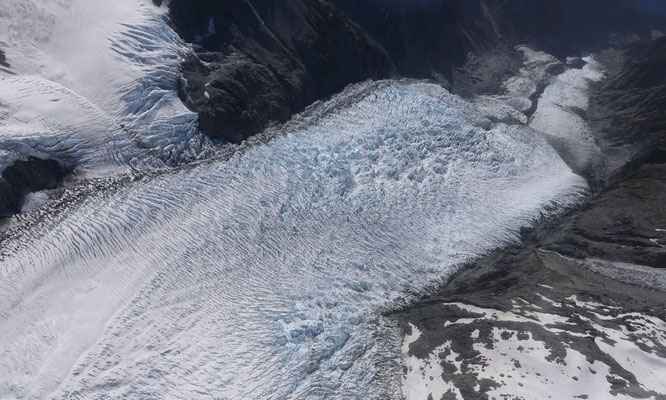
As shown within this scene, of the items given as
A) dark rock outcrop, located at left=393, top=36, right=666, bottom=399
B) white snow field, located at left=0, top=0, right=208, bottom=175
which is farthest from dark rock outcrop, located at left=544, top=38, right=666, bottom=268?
white snow field, located at left=0, top=0, right=208, bottom=175

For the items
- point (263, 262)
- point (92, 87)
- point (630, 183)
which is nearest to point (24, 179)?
point (92, 87)

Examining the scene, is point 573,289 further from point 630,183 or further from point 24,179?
point 24,179

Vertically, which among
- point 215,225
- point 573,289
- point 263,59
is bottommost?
point 573,289

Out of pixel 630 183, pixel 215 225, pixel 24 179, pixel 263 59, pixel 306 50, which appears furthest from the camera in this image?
pixel 306 50

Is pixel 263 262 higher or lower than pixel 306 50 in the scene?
lower

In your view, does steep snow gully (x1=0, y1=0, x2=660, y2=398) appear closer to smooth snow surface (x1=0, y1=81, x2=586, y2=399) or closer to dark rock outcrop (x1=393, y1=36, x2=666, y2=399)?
smooth snow surface (x1=0, y1=81, x2=586, y2=399)

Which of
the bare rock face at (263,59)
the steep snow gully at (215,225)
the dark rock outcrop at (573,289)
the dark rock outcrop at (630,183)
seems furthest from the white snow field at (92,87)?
the dark rock outcrop at (630,183)
